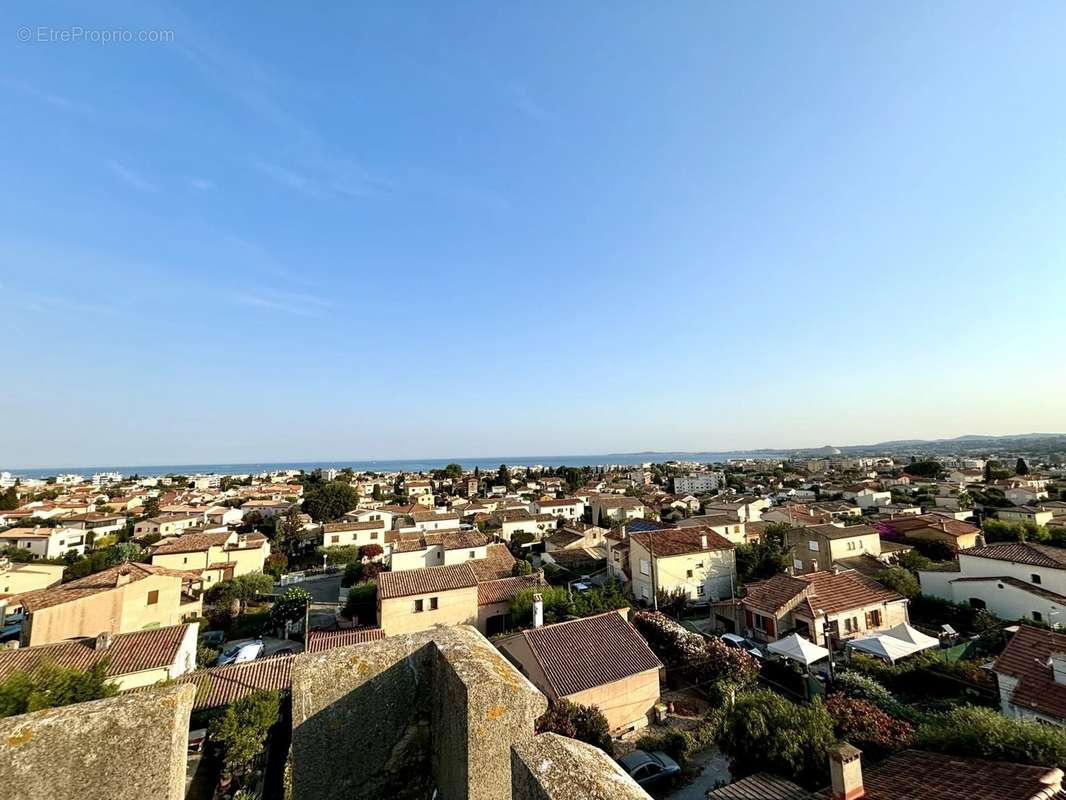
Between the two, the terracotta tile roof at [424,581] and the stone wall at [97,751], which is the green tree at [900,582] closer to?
the terracotta tile roof at [424,581]

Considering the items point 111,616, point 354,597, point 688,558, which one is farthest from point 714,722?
point 111,616

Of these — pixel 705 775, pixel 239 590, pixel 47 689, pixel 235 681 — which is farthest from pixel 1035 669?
pixel 239 590

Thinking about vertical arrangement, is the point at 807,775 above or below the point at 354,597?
above

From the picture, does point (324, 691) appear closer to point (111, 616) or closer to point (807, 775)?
point (807, 775)

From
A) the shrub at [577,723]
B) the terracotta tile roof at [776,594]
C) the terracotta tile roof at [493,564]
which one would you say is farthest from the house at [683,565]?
the shrub at [577,723]

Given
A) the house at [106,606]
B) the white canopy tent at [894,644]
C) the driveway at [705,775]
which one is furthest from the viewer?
the house at [106,606]
